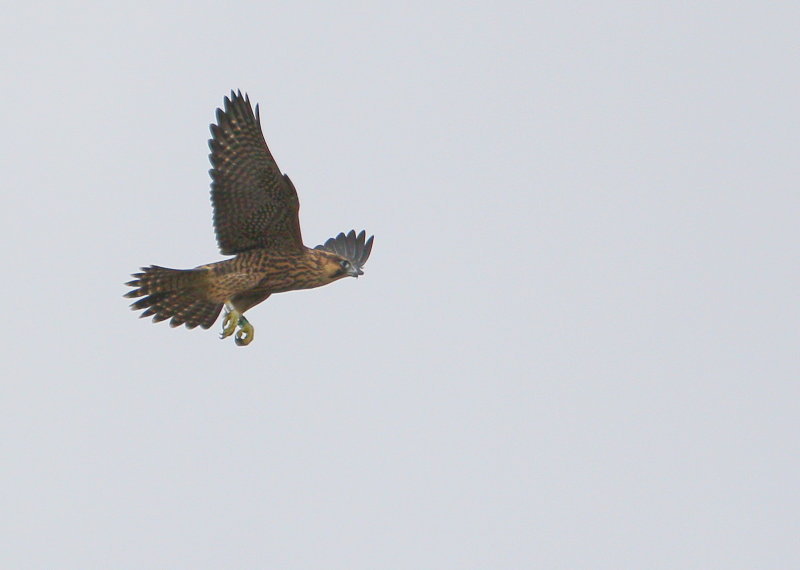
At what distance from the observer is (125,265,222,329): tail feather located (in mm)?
19797

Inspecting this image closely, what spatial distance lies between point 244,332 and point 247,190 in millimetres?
1956

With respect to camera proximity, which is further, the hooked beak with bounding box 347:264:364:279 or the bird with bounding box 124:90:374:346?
the hooked beak with bounding box 347:264:364:279

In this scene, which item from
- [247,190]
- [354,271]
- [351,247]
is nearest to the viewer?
[247,190]

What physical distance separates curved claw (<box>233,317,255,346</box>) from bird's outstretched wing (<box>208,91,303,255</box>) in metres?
0.99

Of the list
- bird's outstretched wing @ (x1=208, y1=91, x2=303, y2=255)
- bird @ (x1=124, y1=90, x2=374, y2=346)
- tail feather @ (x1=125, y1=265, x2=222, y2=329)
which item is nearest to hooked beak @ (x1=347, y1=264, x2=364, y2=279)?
bird @ (x1=124, y1=90, x2=374, y2=346)

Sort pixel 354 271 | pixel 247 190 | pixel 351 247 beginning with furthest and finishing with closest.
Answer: pixel 351 247 → pixel 354 271 → pixel 247 190

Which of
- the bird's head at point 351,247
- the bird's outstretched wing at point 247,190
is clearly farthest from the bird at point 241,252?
the bird's head at point 351,247

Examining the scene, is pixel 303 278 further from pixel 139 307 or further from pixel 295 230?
pixel 139 307

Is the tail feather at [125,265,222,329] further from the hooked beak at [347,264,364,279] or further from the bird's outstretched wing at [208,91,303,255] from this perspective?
the hooked beak at [347,264,364,279]

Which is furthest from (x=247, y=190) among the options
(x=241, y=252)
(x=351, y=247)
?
(x=351, y=247)

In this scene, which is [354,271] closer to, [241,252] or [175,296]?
[241,252]

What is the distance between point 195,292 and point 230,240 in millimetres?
783

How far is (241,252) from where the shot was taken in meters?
20.1

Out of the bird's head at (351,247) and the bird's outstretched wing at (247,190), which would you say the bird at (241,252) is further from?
the bird's head at (351,247)
